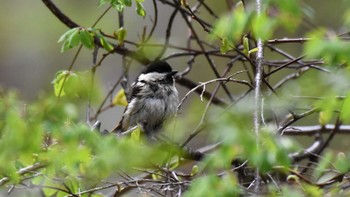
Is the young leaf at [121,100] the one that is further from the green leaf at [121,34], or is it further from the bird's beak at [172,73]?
the green leaf at [121,34]

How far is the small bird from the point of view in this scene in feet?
19.8

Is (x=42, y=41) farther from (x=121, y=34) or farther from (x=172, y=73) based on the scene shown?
(x=121, y=34)

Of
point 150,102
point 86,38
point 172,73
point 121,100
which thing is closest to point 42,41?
point 150,102

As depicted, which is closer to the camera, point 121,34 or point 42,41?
point 121,34

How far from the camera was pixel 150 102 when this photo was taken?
6.13m

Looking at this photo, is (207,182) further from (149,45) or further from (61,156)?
(149,45)

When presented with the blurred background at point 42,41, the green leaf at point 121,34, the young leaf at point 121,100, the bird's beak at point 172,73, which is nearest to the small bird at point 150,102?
the bird's beak at point 172,73

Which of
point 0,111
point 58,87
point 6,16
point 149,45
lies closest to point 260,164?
point 0,111

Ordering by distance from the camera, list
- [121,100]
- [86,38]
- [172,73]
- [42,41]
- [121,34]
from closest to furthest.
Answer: [86,38] → [121,34] → [121,100] → [172,73] → [42,41]

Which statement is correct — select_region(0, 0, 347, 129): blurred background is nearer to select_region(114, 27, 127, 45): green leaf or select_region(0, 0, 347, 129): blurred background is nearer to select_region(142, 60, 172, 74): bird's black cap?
select_region(142, 60, 172, 74): bird's black cap

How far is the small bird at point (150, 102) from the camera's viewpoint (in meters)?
6.04

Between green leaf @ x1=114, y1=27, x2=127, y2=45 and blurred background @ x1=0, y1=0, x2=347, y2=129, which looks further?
blurred background @ x1=0, y1=0, x2=347, y2=129

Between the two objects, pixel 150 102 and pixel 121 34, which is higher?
pixel 121 34

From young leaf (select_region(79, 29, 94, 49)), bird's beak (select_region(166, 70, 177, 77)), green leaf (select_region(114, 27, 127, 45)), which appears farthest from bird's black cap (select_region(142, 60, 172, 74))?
young leaf (select_region(79, 29, 94, 49))
